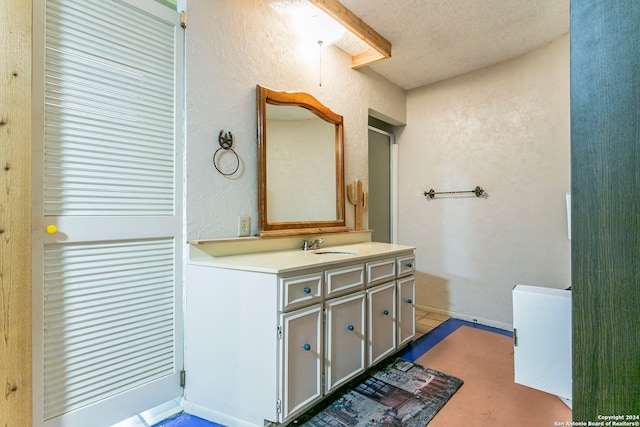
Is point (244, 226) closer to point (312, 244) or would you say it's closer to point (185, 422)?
point (312, 244)

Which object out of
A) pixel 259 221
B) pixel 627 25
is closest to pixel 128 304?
pixel 259 221

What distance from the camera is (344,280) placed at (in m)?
1.78

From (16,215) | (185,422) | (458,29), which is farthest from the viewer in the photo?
(458,29)

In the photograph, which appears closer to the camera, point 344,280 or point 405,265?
point 344,280

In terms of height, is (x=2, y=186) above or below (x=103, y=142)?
below

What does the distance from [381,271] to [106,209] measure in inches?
Result: 62.8

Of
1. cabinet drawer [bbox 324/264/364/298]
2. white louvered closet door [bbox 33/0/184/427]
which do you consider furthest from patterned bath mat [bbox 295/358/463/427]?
white louvered closet door [bbox 33/0/184/427]

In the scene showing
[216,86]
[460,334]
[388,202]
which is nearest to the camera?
[216,86]

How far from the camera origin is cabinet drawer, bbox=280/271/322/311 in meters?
1.42

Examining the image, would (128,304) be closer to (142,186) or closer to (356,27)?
(142,186)

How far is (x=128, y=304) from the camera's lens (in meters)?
1.51

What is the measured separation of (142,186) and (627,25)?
70.3 inches

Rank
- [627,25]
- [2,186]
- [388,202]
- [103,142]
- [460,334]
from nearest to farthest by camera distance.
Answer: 1. [627,25]
2. [2,186]
3. [103,142]
4. [460,334]
5. [388,202]

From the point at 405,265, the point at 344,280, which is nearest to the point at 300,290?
Result: the point at 344,280
